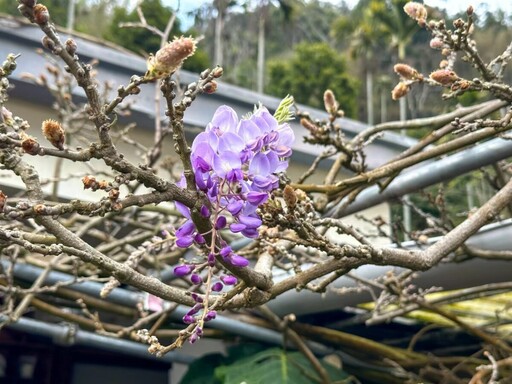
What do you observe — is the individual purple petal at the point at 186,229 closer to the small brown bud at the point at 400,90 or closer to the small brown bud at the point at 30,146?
the small brown bud at the point at 30,146

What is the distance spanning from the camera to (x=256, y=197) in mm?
693

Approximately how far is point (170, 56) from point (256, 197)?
0.22m

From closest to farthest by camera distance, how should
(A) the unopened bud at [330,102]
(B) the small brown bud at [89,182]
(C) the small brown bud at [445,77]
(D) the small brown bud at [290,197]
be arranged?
(B) the small brown bud at [89,182]
(D) the small brown bud at [290,197]
(C) the small brown bud at [445,77]
(A) the unopened bud at [330,102]

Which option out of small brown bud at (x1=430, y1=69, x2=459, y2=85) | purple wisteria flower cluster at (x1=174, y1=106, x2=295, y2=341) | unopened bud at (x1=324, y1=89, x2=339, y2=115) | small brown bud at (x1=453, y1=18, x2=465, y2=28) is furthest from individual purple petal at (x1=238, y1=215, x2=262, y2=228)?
unopened bud at (x1=324, y1=89, x2=339, y2=115)

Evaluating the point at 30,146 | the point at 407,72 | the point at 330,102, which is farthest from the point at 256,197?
the point at 330,102

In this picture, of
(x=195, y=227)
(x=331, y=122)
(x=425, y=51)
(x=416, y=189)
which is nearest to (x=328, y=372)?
(x=416, y=189)

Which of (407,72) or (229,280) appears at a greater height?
(407,72)

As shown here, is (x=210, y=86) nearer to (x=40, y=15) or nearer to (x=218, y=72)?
(x=218, y=72)

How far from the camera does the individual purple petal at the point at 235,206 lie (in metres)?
0.69

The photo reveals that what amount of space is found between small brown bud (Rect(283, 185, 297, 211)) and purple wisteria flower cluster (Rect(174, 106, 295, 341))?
16 millimetres

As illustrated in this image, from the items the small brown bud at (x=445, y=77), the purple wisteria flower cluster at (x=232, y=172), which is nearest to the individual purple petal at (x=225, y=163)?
the purple wisteria flower cluster at (x=232, y=172)

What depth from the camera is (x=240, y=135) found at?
2.28 ft

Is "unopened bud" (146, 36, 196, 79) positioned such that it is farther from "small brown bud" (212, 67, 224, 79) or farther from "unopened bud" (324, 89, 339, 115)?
"unopened bud" (324, 89, 339, 115)

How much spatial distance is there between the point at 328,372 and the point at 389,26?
48.9 feet
